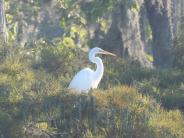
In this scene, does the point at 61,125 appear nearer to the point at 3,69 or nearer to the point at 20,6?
the point at 3,69

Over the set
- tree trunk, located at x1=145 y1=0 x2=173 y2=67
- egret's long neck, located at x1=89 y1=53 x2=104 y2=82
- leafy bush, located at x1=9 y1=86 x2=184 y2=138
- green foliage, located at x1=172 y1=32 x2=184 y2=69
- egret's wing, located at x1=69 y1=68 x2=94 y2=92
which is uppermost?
tree trunk, located at x1=145 y1=0 x2=173 y2=67

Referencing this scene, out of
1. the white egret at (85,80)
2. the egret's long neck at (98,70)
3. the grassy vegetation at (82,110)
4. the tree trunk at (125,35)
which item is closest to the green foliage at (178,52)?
the tree trunk at (125,35)

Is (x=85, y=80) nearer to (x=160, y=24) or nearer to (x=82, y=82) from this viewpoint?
(x=82, y=82)

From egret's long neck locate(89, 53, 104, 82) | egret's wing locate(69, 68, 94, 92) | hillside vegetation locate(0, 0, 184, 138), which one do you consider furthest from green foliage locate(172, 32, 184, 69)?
egret's wing locate(69, 68, 94, 92)

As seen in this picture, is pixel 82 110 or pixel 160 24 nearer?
pixel 82 110

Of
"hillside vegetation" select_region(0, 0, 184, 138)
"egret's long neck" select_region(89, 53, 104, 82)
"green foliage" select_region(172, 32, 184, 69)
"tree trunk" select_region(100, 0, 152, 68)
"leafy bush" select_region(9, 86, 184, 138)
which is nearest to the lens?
"leafy bush" select_region(9, 86, 184, 138)

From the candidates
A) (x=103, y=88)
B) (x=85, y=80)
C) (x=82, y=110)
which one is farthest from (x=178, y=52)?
(x=82, y=110)

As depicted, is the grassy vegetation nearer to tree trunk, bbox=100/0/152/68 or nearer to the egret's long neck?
the egret's long neck

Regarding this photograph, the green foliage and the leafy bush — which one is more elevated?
the green foliage

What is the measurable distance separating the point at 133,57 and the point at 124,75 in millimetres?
3199

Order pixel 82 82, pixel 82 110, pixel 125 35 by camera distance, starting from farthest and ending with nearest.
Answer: pixel 125 35 → pixel 82 82 → pixel 82 110

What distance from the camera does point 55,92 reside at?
52.2 feet

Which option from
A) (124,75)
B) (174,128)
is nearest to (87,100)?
(174,128)

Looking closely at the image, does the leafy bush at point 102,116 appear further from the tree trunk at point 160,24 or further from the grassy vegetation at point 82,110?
the tree trunk at point 160,24
